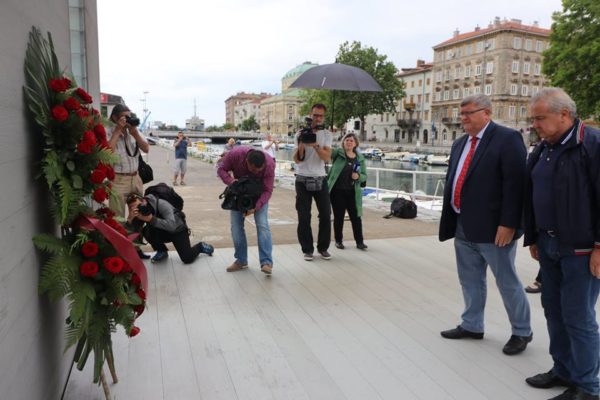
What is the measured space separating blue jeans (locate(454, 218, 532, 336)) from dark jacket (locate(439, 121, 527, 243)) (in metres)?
0.13

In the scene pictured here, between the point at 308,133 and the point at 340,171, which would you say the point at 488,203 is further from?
the point at 340,171

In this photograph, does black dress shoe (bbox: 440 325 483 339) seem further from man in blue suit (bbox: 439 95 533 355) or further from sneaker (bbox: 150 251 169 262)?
sneaker (bbox: 150 251 169 262)

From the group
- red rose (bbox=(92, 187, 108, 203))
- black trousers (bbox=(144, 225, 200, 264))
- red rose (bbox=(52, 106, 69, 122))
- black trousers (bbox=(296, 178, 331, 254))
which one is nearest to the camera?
red rose (bbox=(52, 106, 69, 122))

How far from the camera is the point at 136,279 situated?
8.54 ft

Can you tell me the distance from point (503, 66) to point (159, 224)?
64235mm

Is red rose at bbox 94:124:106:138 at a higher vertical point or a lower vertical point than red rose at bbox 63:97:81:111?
lower

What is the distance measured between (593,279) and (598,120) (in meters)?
29.1

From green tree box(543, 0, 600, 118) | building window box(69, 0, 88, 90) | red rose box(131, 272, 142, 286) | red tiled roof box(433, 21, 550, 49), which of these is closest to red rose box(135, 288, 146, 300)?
red rose box(131, 272, 142, 286)

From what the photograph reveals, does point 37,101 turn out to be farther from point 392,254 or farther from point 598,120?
point 598,120

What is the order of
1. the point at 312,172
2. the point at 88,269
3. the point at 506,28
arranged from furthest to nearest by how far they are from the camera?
the point at 506,28 < the point at 312,172 < the point at 88,269

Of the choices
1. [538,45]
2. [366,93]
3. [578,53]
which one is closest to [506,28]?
[538,45]

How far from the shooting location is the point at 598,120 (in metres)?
27.1

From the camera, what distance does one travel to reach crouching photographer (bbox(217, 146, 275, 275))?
498cm

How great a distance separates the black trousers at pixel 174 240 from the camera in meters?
5.37
